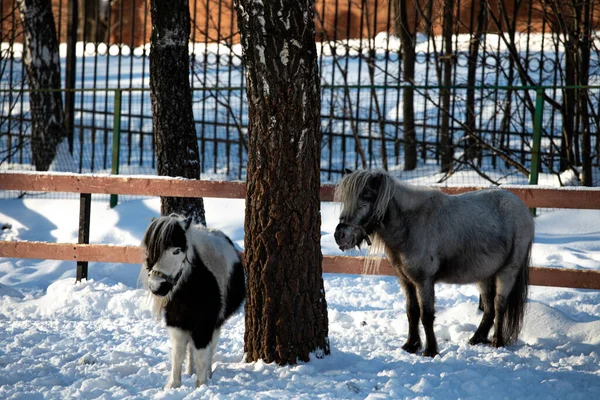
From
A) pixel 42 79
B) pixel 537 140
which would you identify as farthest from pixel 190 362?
pixel 42 79

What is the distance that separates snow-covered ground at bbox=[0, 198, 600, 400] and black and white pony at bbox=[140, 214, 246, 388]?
0.24m

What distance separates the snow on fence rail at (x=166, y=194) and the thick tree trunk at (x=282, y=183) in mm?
1832

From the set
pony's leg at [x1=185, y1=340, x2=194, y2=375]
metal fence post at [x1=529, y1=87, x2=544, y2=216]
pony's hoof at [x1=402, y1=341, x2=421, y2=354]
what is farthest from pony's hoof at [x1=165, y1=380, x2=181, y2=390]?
metal fence post at [x1=529, y1=87, x2=544, y2=216]

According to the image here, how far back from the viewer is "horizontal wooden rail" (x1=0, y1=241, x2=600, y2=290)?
6.20 metres

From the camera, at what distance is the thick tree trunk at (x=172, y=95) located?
755cm

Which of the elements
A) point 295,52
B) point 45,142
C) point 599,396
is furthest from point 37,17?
point 599,396

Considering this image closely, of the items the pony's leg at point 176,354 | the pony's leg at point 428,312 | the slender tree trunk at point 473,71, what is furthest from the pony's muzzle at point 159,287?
the slender tree trunk at point 473,71

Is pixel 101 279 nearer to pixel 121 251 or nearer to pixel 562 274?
pixel 121 251

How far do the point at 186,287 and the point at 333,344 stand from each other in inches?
60.3

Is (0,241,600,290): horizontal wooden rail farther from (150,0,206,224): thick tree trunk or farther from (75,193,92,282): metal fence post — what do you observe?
(150,0,206,224): thick tree trunk

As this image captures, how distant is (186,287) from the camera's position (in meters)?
4.67

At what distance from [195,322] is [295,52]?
1.88 metres

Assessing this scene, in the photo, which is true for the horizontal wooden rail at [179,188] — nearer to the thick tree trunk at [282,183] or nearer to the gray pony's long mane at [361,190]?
the gray pony's long mane at [361,190]

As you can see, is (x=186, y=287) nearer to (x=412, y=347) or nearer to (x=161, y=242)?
(x=161, y=242)
